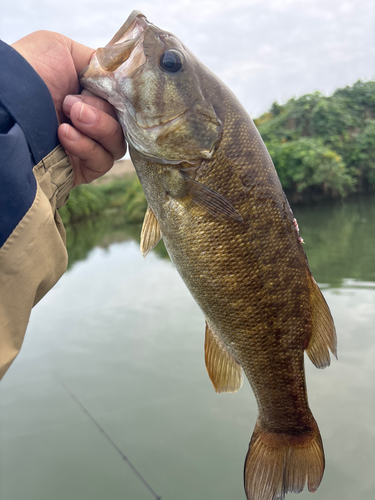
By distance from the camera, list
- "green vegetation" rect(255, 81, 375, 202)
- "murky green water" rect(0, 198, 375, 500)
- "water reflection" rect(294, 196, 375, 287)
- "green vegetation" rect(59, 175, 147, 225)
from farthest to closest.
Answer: "green vegetation" rect(59, 175, 147, 225) → "green vegetation" rect(255, 81, 375, 202) → "water reflection" rect(294, 196, 375, 287) → "murky green water" rect(0, 198, 375, 500)

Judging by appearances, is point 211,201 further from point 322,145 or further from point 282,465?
point 322,145

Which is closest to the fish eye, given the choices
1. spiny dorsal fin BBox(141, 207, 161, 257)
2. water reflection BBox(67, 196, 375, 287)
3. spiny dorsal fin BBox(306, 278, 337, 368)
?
spiny dorsal fin BBox(141, 207, 161, 257)

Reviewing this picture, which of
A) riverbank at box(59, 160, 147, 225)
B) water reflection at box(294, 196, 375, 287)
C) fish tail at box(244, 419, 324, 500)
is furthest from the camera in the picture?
riverbank at box(59, 160, 147, 225)

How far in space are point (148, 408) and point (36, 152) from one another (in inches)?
207

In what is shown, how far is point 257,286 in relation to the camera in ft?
4.89

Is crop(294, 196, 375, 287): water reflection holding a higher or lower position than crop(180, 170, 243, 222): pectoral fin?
lower

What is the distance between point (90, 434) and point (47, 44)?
5.25 meters

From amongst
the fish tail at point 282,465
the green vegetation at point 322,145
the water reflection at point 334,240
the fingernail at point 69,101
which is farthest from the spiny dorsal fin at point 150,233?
the green vegetation at point 322,145

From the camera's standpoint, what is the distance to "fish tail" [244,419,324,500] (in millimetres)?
1571

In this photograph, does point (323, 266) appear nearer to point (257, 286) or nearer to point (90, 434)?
point (90, 434)

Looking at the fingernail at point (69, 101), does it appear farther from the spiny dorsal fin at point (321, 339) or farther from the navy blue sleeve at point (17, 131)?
the spiny dorsal fin at point (321, 339)

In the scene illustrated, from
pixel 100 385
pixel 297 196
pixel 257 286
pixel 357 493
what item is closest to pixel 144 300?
pixel 100 385

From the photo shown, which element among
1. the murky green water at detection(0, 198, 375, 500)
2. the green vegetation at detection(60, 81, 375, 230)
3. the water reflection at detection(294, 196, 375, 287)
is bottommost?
the water reflection at detection(294, 196, 375, 287)

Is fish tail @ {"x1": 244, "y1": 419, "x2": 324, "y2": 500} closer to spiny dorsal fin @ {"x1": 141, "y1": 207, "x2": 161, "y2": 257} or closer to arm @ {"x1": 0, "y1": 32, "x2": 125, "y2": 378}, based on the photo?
spiny dorsal fin @ {"x1": 141, "y1": 207, "x2": 161, "y2": 257}
